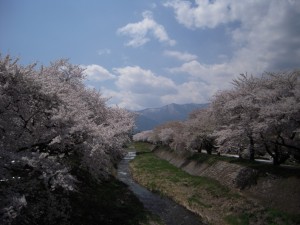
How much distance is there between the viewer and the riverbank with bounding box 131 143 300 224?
2453cm

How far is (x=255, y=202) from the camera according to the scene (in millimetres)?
26969

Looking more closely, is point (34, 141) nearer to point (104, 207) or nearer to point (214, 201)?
point (104, 207)

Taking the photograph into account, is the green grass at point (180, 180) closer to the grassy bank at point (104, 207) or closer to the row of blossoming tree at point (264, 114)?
the row of blossoming tree at point (264, 114)

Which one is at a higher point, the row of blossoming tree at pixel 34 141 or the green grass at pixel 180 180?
the row of blossoming tree at pixel 34 141

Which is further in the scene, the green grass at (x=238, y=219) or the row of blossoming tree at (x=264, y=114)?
the row of blossoming tree at (x=264, y=114)

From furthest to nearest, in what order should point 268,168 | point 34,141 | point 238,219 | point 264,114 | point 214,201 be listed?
point 268,168
point 214,201
point 264,114
point 238,219
point 34,141

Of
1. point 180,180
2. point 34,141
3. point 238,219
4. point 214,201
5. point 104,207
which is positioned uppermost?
point 34,141

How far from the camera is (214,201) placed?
3056cm

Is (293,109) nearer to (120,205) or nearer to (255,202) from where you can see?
(255,202)

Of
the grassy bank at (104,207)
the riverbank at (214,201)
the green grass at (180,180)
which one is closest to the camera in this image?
the grassy bank at (104,207)

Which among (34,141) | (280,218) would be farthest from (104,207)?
(280,218)

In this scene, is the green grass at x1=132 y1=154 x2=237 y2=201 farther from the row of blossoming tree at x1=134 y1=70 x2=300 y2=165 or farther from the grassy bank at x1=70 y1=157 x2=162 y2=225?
the grassy bank at x1=70 y1=157 x2=162 y2=225

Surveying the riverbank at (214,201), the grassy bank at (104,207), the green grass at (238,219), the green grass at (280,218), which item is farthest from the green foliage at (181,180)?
the grassy bank at (104,207)

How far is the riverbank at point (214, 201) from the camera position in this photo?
24.5 m
